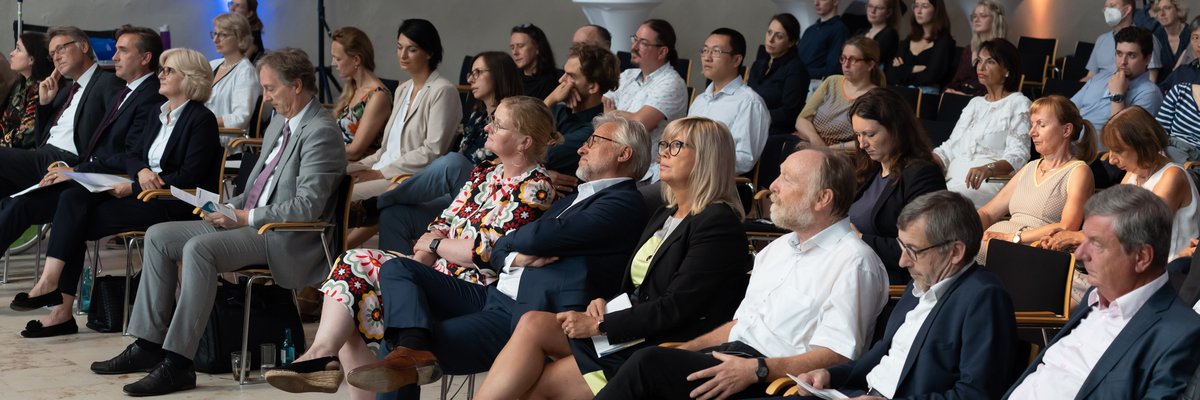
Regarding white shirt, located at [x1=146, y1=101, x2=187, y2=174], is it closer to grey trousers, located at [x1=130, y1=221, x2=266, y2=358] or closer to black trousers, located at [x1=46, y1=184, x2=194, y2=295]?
black trousers, located at [x1=46, y1=184, x2=194, y2=295]

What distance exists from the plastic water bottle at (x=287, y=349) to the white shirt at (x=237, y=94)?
2305 millimetres

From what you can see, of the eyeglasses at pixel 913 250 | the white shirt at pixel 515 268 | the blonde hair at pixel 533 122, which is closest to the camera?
the eyeglasses at pixel 913 250

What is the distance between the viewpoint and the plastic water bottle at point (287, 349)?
14.8 feet

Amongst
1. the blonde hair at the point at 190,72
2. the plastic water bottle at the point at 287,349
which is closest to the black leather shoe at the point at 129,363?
the plastic water bottle at the point at 287,349

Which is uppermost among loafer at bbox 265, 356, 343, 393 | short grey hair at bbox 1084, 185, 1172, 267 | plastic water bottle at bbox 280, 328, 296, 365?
short grey hair at bbox 1084, 185, 1172, 267

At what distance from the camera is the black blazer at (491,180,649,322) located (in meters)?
3.47

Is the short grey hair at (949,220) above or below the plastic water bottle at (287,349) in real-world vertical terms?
above

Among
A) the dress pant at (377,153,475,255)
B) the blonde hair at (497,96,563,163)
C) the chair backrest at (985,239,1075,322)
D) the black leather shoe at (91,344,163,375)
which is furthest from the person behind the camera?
the dress pant at (377,153,475,255)

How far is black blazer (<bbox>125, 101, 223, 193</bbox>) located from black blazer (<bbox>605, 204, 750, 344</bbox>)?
244 cm

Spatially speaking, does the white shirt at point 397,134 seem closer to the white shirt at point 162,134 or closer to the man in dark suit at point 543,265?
the white shirt at point 162,134

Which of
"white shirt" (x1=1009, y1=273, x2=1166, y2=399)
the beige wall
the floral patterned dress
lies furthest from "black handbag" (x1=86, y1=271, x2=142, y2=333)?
the beige wall

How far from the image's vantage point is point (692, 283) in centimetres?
309

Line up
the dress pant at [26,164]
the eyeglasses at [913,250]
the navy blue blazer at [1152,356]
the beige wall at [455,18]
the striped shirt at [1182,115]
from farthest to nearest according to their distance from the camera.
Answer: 1. the beige wall at [455,18]
2. the dress pant at [26,164]
3. the striped shirt at [1182,115]
4. the eyeglasses at [913,250]
5. the navy blue blazer at [1152,356]

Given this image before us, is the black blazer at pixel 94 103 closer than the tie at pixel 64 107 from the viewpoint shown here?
Yes
